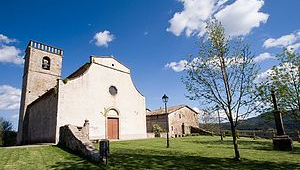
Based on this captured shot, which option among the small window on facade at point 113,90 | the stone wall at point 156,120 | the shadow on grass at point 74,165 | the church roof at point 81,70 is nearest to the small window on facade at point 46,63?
the church roof at point 81,70

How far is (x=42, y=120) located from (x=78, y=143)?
12.1 meters

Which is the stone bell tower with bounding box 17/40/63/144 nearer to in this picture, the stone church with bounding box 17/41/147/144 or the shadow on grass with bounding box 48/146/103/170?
the stone church with bounding box 17/41/147/144

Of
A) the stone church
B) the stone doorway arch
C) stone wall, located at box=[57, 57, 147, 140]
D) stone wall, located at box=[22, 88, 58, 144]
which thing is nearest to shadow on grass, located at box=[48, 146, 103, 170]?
the stone church

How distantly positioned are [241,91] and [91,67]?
15.6 m

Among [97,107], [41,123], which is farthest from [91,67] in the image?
[41,123]

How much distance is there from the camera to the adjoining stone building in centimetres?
3330

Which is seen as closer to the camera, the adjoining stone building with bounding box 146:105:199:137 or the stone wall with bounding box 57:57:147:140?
the stone wall with bounding box 57:57:147:140

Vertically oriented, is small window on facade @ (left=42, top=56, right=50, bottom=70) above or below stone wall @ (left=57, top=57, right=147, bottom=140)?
above

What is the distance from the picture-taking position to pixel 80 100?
17188mm

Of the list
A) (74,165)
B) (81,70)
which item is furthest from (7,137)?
(74,165)

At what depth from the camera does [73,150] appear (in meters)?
9.46

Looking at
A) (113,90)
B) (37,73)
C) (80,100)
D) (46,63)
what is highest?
(46,63)

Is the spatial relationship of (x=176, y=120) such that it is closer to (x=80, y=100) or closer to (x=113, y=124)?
(x=113, y=124)

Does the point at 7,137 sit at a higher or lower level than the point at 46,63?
lower
